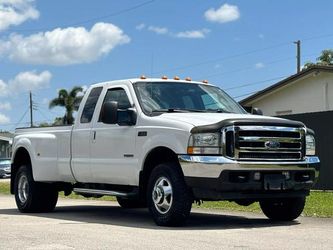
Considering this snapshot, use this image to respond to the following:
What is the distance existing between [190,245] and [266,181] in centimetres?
187

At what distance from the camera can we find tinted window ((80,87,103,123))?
1075 cm

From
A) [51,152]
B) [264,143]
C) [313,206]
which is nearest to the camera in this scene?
[264,143]

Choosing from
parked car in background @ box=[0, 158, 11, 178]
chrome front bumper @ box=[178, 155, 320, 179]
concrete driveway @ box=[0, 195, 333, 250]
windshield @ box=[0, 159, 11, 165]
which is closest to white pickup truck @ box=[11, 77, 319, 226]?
chrome front bumper @ box=[178, 155, 320, 179]

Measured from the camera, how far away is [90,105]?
1087 centimetres

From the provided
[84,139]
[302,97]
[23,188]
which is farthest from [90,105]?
[302,97]

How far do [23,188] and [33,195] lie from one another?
52cm

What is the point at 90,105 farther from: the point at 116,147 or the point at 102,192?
the point at 102,192

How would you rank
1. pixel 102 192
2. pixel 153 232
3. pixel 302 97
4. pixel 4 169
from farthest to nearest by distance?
pixel 4 169, pixel 302 97, pixel 102 192, pixel 153 232

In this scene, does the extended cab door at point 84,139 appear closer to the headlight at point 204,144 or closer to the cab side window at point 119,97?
the cab side window at point 119,97

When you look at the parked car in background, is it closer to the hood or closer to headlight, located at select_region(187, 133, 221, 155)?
the hood

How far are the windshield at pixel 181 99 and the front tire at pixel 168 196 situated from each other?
1119mm

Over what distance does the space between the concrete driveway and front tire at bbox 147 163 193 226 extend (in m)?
0.18

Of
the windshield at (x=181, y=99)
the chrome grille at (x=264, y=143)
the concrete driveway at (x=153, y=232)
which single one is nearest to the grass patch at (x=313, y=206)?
the concrete driveway at (x=153, y=232)

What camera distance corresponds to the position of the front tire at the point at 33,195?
38.6 ft
